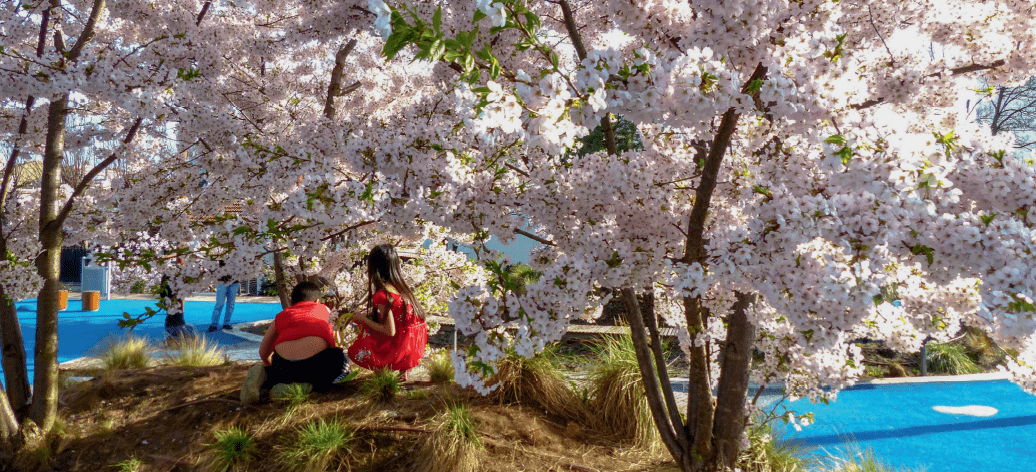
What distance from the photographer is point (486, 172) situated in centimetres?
288

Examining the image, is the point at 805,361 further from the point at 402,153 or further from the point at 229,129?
the point at 229,129

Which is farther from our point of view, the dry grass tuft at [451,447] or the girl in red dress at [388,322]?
the girl in red dress at [388,322]

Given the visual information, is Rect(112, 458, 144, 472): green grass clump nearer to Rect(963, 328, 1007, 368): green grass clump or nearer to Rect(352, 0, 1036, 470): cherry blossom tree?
Rect(352, 0, 1036, 470): cherry blossom tree

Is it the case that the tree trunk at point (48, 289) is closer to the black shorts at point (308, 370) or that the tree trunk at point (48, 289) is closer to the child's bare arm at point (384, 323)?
the black shorts at point (308, 370)

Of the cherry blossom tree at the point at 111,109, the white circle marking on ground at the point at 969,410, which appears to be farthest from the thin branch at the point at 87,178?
the white circle marking on ground at the point at 969,410

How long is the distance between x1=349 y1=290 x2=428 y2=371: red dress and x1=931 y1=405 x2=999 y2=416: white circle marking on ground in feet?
17.6

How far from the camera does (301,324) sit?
3.96 m

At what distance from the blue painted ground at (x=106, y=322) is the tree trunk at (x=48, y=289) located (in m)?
2.96

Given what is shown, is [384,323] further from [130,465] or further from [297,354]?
[130,465]

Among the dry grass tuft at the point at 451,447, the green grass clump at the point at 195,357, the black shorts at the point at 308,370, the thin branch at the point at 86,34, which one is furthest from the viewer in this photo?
the green grass clump at the point at 195,357

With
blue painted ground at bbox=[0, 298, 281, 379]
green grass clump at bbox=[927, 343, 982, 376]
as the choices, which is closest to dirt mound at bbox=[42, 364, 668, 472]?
blue painted ground at bbox=[0, 298, 281, 379]

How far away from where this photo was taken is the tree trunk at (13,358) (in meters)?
3.91

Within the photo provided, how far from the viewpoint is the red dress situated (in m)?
4.12

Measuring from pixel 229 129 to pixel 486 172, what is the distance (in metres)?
2.57
